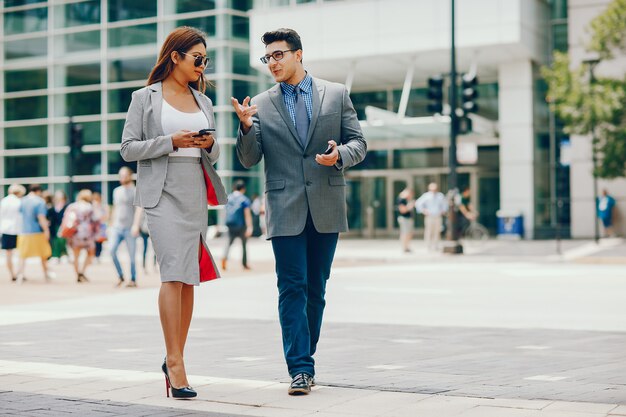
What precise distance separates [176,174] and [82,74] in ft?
117

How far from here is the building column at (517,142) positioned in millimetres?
32875

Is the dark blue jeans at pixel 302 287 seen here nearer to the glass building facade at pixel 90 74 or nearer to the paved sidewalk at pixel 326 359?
the paved sidewalk at pixel 326 359

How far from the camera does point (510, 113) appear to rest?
109 ft

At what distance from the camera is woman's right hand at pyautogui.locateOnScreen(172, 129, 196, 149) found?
5.60 m

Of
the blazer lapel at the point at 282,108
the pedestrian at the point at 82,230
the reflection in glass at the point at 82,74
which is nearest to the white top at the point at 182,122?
the blazer lapel at the point at 282,108

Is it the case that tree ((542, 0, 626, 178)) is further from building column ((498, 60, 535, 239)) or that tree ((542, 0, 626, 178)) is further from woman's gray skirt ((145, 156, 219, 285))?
A: woman's gray skirt ((145, 156, 219, 285))

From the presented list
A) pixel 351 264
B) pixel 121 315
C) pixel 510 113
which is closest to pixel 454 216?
pixel 351 264

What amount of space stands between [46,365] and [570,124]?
854 inches

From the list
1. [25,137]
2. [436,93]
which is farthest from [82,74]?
[436,93]

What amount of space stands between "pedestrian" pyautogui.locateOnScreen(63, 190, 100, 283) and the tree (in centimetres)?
1325

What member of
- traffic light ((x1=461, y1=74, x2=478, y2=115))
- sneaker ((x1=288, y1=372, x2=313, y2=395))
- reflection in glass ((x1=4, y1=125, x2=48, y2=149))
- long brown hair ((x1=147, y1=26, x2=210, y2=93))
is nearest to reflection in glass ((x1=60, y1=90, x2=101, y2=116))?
reflection in glass ((x1=4, y1=125, x2=48, y2=149))

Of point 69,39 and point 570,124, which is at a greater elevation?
point 69,39

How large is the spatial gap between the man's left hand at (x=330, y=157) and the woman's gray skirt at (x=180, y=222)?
2.26 ft

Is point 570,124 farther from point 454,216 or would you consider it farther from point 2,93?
point 2,93
